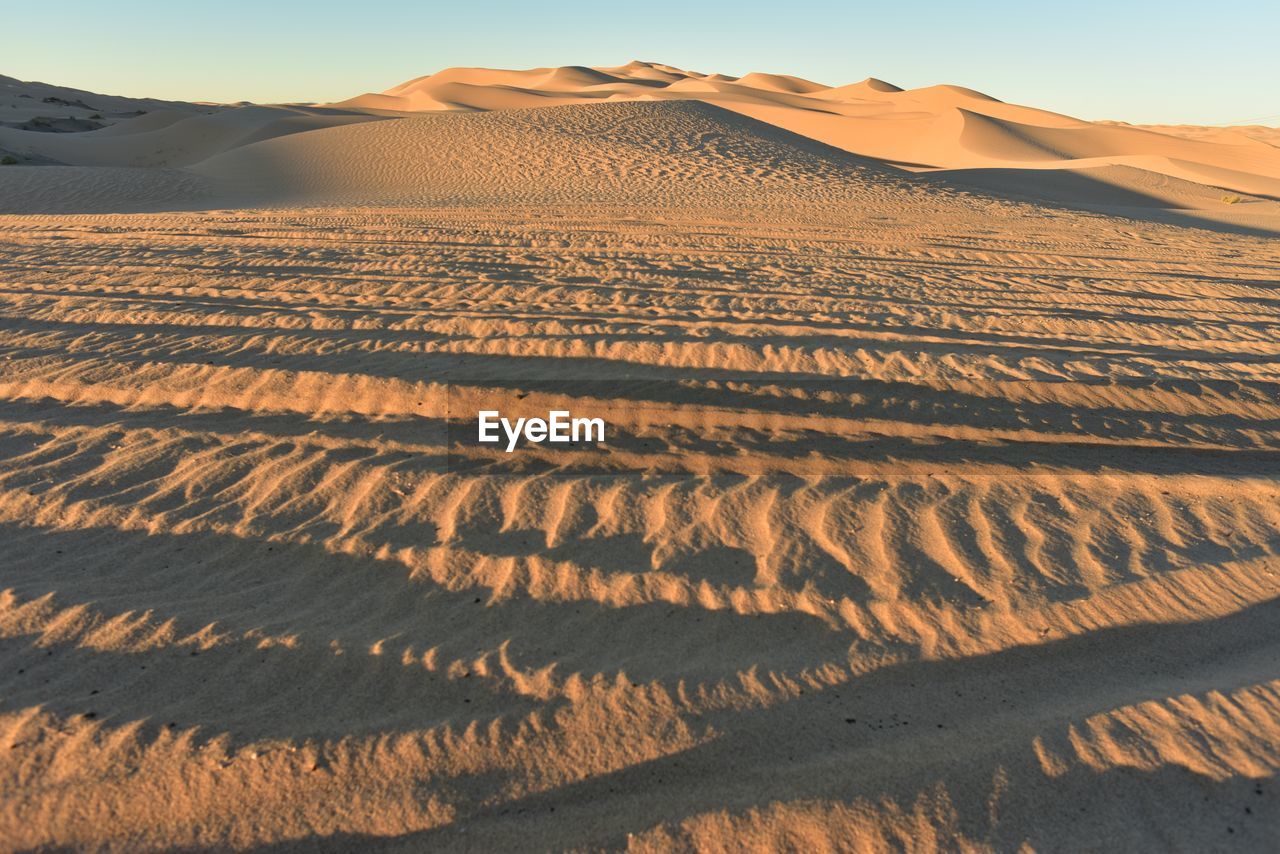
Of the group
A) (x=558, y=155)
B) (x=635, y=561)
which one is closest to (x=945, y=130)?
(x=558, y=155)

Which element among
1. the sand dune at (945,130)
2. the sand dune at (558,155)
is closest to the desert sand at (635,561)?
the sand dune at (558,155)

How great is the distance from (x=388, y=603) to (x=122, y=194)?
18785mm

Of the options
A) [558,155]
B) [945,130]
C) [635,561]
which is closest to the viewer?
[635,561]

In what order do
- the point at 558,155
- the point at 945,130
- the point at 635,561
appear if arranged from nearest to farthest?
the point at 635,561 → the point at 558,155 → the point at 945,130

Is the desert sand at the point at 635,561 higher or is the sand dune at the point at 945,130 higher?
the sand dune at the point at 945,130

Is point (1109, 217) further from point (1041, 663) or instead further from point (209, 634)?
point (209, 634)

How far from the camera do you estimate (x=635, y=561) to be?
3.70 meters

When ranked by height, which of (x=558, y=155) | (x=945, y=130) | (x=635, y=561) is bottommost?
(x=635, y=561)

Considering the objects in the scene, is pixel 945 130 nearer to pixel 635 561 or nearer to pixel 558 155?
pixel 558 155

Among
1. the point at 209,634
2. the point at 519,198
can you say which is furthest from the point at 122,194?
the point at 209,634

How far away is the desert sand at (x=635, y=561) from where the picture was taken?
8.38 feet

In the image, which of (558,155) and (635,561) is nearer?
(635,561)

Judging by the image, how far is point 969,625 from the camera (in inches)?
131

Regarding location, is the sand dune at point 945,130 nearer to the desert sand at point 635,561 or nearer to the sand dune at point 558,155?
the sand dune at point 558,155
